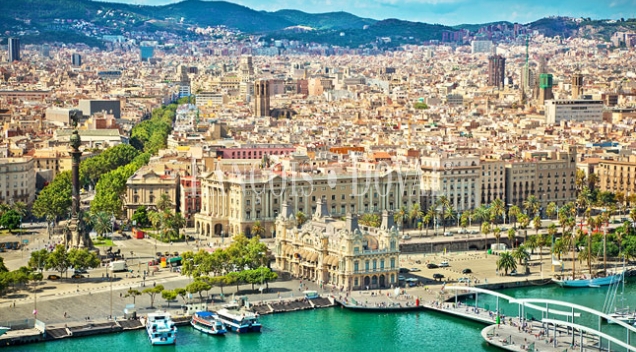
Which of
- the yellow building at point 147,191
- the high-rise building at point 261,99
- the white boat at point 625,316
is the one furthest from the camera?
the high-rise building at point 261,99

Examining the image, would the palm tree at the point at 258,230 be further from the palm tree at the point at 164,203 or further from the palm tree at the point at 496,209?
the palm tree at the point at 496,209

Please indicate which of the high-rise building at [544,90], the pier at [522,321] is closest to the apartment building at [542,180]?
the pier at [522,321]

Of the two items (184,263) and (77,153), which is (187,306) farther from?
(77,153)

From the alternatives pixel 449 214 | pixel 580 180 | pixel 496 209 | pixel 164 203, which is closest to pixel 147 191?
pixel 164 203

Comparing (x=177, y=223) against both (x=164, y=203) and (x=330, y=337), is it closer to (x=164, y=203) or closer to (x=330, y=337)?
(x=164, y=203)

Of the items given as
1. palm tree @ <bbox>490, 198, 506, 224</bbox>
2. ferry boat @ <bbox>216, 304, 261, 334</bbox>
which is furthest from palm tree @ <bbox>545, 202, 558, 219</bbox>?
ferry boat @ <bbox>216, 304, 261, 334</bbox>

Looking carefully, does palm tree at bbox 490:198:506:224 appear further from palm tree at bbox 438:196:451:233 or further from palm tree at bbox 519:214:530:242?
palm tree at bbox 519:214:530:242
